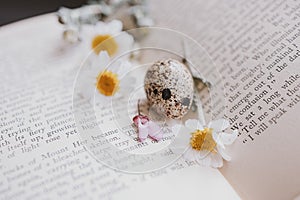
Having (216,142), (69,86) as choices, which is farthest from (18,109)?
(216,142)

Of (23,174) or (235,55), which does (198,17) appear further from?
(23,174)

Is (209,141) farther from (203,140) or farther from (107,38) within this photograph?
(107,38)

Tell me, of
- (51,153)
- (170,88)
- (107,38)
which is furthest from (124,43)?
(51,153)

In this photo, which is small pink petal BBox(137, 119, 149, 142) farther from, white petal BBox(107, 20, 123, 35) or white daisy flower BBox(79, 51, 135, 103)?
white petal BBox(107, 20, 123, 35)

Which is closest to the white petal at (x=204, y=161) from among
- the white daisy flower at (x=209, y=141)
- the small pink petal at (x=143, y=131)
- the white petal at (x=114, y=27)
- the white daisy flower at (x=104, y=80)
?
the white daisy flower at (x=209, y=141)

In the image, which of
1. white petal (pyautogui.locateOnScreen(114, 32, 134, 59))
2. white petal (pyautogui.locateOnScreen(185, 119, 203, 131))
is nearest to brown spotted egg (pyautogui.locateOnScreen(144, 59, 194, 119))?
white petal (pyautogui.locateOnScreen(185, 119, 203, 131))

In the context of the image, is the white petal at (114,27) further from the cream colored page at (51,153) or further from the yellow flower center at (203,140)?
the yellow flower center at (203,140)
